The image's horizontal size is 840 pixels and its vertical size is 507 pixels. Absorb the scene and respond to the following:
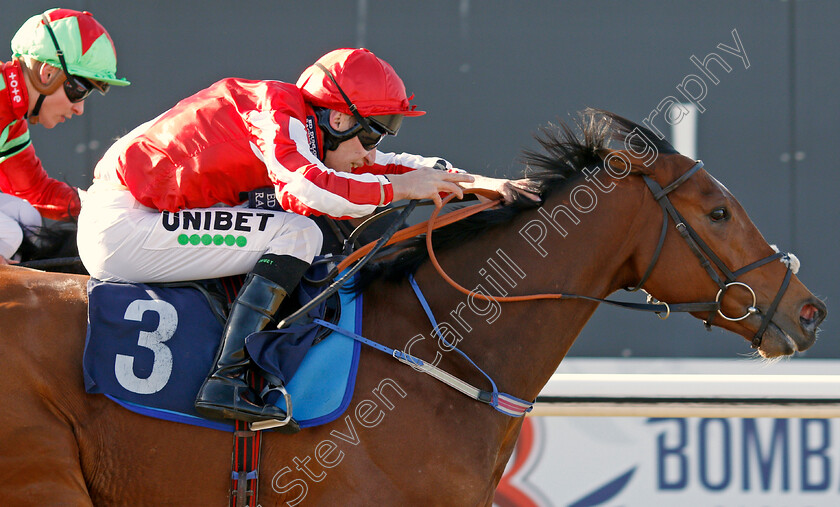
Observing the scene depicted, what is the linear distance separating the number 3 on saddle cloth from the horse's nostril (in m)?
1.47

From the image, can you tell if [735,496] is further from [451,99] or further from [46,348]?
[46,348]

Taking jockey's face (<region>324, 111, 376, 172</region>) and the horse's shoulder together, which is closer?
the horse's shoulder

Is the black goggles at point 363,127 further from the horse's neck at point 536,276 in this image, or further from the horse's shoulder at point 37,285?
the horse's shoulder at point 37,285

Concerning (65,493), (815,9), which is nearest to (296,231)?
(65,493)

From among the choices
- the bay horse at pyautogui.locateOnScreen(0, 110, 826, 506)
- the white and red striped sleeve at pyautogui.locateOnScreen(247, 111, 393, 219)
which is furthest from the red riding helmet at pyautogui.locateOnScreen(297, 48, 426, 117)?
the bay horse at pyautogui.locateOnScreen(0, 110, 826, 506)

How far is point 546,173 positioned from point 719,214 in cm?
59

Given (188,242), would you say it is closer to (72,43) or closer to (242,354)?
(242,354)

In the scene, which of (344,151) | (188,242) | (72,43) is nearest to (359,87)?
(344,151)

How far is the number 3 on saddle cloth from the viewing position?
228cm

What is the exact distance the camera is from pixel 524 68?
502 centimetres

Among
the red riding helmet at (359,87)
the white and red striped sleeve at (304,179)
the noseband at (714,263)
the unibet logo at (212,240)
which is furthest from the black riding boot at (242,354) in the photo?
the noseband at (714,263)

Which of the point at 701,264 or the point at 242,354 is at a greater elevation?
the point at 701,264

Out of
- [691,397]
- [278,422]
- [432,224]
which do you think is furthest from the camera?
[691,397]

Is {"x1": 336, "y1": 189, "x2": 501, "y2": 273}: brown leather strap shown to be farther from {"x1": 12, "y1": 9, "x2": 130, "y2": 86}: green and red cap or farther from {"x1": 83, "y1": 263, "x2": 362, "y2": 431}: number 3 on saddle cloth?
{"x1": 12, "y1": 9, "x2": 130, "y2": 86}: green and red cap
